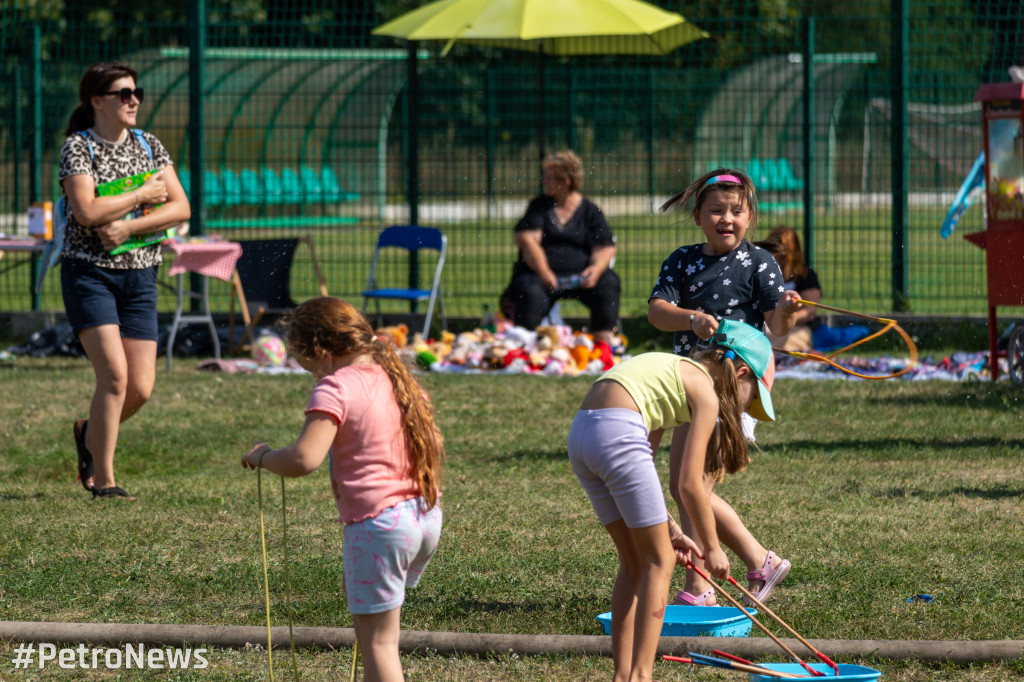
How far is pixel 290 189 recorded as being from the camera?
38.7ft

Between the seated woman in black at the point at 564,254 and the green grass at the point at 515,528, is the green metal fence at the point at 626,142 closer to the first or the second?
the seated woman in black at the point at 564,254

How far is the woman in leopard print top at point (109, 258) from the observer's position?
592 centimetres

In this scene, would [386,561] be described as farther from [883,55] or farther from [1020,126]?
[883,55]

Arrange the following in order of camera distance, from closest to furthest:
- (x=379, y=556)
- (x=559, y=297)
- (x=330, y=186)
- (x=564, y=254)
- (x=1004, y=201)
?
1. (x=379, y=556)
2. (x=1004, y=201)
3. (x=564, y=254)
4. (x=559, y=297)
5. (x=330, y=186)

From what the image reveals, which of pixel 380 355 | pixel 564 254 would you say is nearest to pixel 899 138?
pixel 564 254

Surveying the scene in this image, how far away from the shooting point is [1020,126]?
8.88m

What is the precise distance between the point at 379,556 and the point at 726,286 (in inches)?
72.3

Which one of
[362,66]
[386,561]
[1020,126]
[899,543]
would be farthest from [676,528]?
[362,66]

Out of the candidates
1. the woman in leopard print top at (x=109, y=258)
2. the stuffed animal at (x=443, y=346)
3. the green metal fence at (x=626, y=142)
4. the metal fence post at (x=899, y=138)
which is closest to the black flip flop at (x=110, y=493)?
the woman in leopard print top at (x=109, y=258)

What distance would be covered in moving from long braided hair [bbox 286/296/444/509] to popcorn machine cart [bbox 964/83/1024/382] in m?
6.32

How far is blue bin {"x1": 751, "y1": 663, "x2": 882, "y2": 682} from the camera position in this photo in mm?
3562

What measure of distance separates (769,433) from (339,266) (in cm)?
592

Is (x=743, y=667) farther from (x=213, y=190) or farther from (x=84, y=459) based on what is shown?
(x=213, y=190)

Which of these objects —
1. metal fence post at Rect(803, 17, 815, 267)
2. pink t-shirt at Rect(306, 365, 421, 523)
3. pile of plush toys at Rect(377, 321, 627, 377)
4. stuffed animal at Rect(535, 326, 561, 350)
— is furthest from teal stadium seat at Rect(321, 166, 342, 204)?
pink t-shirt at Rect(306, 365, 421, 523)
